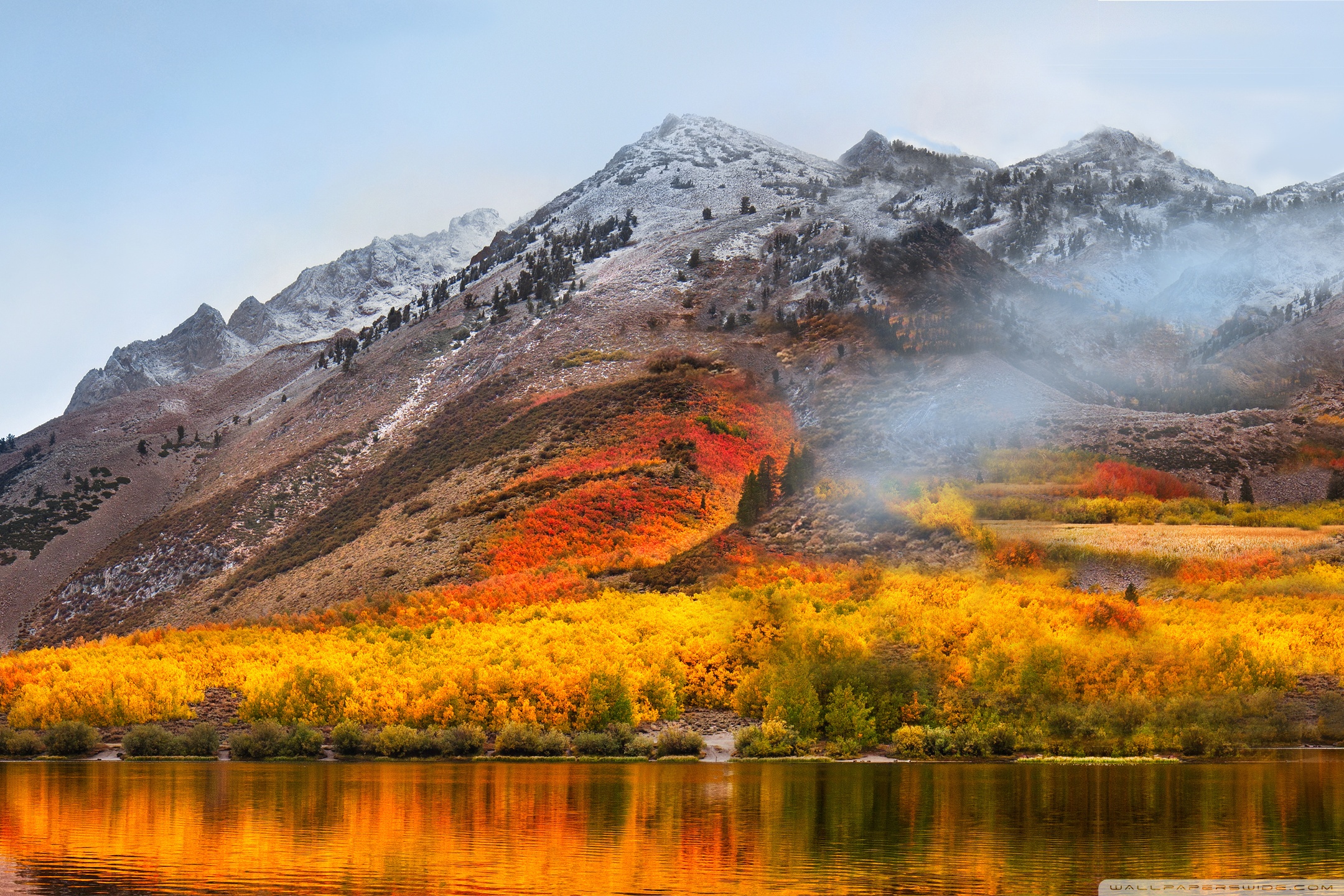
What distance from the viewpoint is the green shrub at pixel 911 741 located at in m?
44.4

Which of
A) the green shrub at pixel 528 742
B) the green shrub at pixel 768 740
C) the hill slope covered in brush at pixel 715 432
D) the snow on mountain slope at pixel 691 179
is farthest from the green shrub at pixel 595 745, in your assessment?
the snow on mountain slope at pixel 691 179

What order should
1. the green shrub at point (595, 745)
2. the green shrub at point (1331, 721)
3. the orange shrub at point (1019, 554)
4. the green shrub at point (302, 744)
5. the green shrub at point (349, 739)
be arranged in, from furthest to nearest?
the orange shrub at point (1019, 554) → the green shrub at point (302, 744) → the green shrub at point (349, 739) → the green shrub at point (595, 745) → the green shrub at point (1331, 721)

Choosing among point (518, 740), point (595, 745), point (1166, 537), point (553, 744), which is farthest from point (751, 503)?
point (518, 740)

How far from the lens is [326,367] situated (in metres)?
149

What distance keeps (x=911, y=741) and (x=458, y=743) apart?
719 inches

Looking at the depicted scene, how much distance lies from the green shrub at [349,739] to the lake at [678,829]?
5.80m

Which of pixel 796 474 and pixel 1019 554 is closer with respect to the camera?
pixel 1019 554

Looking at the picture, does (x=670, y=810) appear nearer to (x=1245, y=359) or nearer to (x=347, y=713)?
(x=347, y=713)

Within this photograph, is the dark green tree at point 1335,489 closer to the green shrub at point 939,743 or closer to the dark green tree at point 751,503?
the dark green tree at point 751,503

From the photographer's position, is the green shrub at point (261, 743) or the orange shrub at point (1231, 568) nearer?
the green shrub at point (261, 743)

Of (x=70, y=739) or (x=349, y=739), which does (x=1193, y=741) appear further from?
(x=70, y=739)

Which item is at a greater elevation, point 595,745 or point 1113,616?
point 1113,616

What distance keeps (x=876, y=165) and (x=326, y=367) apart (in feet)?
307

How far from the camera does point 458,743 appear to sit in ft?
156
